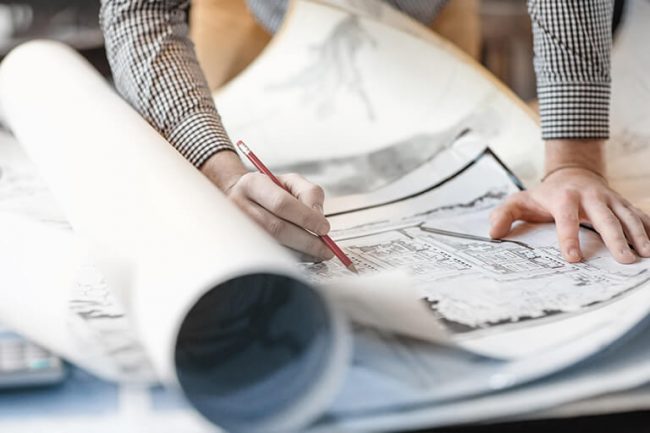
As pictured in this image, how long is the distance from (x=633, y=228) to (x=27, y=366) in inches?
17.8

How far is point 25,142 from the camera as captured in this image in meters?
0.80

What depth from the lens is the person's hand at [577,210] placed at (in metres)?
0.71

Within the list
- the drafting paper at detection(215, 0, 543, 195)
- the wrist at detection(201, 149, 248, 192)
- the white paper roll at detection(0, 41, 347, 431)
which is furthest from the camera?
the drafting paper at detection(215, 0, 543, 195)

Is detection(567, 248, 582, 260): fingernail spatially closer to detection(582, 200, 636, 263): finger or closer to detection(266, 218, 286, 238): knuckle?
detection(582, 200, 636, 263): finger

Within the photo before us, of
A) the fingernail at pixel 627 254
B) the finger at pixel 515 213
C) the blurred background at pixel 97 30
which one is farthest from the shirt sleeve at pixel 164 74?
the blurred background at pixel 97 30

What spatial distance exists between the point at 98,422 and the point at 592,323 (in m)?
0.29

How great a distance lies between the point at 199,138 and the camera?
822 mm

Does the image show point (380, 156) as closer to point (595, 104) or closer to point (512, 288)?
point (595, 104)

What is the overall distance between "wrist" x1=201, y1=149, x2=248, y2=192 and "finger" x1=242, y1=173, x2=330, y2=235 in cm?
10

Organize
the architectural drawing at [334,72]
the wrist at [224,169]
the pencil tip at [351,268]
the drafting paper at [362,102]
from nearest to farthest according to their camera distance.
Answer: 1. the pencil tip at [351,268]
2. the wrist at [224,169]
3. the drafting paper at [362,102]
4. the architectural drawing at [334,72]

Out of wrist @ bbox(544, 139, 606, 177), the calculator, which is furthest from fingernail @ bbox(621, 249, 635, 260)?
the calculator

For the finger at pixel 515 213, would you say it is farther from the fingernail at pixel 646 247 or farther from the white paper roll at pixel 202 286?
the white paper roll at pixel 202 286

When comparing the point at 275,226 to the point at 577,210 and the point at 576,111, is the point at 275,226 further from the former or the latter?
the point at 576,111

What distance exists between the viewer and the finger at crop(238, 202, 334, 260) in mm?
667
